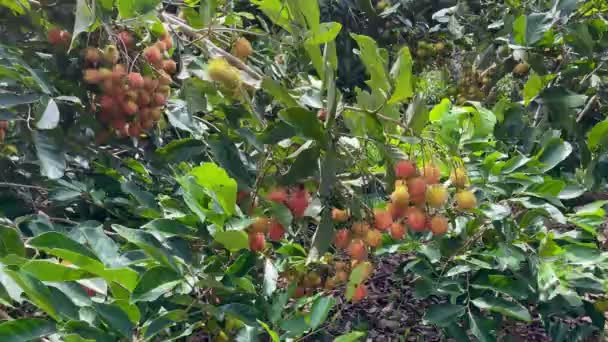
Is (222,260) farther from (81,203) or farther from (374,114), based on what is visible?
(81,203)

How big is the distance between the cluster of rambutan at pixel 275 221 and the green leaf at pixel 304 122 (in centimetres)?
11

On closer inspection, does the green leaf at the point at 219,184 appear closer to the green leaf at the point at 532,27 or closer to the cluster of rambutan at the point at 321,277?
the cluster of rambutan at the point at 321,277

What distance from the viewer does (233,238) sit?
844 mm

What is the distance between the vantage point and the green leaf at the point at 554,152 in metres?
1.39

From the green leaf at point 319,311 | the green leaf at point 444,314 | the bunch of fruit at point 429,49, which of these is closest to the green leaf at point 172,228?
the green leaf at point 319,311

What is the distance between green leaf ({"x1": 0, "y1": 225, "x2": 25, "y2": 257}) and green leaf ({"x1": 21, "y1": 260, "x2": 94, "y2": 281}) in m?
0.21

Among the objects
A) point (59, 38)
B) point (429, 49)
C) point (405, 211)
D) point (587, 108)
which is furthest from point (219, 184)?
point (429, 49)

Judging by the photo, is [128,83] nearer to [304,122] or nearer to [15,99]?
[15,99]

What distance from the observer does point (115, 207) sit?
130 cm

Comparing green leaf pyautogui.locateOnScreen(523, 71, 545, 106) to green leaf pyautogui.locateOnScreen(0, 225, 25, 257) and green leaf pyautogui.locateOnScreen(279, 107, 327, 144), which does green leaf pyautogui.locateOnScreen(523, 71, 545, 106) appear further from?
green leaf pyautogui.locateOnScreen(0, 225, 25, 257)

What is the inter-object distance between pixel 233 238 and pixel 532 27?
0.98 metres

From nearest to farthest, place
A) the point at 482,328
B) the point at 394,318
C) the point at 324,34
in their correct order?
the point at 324,34, the point at 482,328, the point at 394,318

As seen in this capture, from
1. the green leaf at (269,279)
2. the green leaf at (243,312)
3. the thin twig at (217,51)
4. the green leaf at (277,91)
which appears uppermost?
the green leaf at (277,91)

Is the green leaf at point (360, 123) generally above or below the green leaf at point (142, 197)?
above
